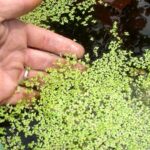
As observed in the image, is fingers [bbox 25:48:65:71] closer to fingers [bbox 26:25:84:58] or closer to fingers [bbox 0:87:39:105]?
fingers [bbox 26:25:84:58]

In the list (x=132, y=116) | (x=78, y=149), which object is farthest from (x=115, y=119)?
(x=78, y=149)

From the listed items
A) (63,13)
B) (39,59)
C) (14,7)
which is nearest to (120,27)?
(63,13)

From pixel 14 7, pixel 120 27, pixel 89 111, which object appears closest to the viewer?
pixel 14 7

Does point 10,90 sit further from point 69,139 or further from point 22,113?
point 69,139

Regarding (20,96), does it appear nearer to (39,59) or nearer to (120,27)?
(39,59)

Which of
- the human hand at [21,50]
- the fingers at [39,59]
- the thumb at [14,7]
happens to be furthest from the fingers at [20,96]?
the thumb at [14,7]

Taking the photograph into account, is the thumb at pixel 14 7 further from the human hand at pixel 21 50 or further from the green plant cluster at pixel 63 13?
the green plant cluster at pixel 63 13

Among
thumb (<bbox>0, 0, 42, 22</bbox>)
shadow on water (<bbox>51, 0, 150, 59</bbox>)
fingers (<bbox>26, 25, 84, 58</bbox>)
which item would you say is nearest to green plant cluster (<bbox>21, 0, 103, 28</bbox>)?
shadow on water (<bbox>51, 0, 150, 59</bbox>)

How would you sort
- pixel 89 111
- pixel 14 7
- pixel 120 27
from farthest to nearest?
pixel 120 27
pixel 89 111
pixel 14 7

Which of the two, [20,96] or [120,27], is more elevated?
[120,27]
